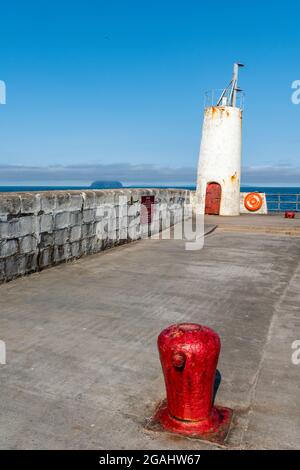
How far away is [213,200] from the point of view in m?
19.4

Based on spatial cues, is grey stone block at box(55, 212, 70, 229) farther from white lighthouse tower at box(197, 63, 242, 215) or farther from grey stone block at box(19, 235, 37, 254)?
white lighthouse tower at box(197, 63, 242, 215)

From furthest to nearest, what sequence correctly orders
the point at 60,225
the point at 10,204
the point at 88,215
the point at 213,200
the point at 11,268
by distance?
the point at 213,200 → the point at 88,215 → the point at 60,225 → the point at 11,268 → the point at 10,204

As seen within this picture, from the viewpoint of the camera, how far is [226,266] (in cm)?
803

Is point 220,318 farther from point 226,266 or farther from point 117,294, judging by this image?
point 226,266

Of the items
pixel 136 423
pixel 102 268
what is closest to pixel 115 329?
pixel 136 423

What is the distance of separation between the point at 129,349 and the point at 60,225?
4.17 meters

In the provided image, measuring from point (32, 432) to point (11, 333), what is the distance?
1.85 metres

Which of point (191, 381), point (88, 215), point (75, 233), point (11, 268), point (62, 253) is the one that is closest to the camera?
point (191, 381)

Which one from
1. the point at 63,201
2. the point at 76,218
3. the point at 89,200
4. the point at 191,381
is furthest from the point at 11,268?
the point at 191,381

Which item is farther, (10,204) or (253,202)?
(253,202)

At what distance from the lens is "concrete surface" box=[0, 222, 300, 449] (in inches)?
108

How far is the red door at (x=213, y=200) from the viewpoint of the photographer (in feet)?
63.6

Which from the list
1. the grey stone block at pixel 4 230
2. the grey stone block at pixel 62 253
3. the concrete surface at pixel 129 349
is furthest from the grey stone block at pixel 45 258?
the grey stone block at pixel 4 230

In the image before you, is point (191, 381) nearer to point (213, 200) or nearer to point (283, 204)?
point (213, 200)
